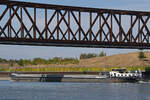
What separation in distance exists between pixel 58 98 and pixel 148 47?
39532 millimetres

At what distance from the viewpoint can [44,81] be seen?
148 metres

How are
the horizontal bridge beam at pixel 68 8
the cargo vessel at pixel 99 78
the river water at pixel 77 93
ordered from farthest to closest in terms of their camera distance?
the cargo vessel at pixel 99 78 < the horizontal bridge beam at pixel 68 8 < the river water at pixel 77 93

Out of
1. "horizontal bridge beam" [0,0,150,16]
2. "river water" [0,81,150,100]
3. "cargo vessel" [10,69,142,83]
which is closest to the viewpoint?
"river water" [0,81,150,100]

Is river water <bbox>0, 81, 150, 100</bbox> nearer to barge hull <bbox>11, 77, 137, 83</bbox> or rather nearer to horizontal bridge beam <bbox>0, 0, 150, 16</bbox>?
horizontal bridge beam <bbox>0, 0, 150, 16</bbox>

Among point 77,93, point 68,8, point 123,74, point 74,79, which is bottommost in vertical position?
point 77,93

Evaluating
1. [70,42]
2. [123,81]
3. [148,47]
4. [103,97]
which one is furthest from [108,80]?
[103,97]

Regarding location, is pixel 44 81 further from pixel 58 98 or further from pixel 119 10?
pixel 58 98

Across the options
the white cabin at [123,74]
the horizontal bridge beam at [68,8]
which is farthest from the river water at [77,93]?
the white cabin at [123,74]

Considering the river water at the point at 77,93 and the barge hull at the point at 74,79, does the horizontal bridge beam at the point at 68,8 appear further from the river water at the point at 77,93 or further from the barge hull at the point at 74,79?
the barge hull at the point at 74,79

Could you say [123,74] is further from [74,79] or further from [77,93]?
[77,93]

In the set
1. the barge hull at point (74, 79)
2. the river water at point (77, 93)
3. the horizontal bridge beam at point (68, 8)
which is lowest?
the river water at point (77, 93)

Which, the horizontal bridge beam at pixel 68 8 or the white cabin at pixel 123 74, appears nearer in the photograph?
the horizontal bridge beam at pixel 68 8

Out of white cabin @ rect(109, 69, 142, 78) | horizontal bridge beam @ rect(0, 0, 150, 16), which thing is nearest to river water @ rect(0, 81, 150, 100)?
horizontal bridge beam @ rect(0, 0, 150, 16)

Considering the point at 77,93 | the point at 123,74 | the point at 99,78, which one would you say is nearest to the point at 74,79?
the point at 99,78
